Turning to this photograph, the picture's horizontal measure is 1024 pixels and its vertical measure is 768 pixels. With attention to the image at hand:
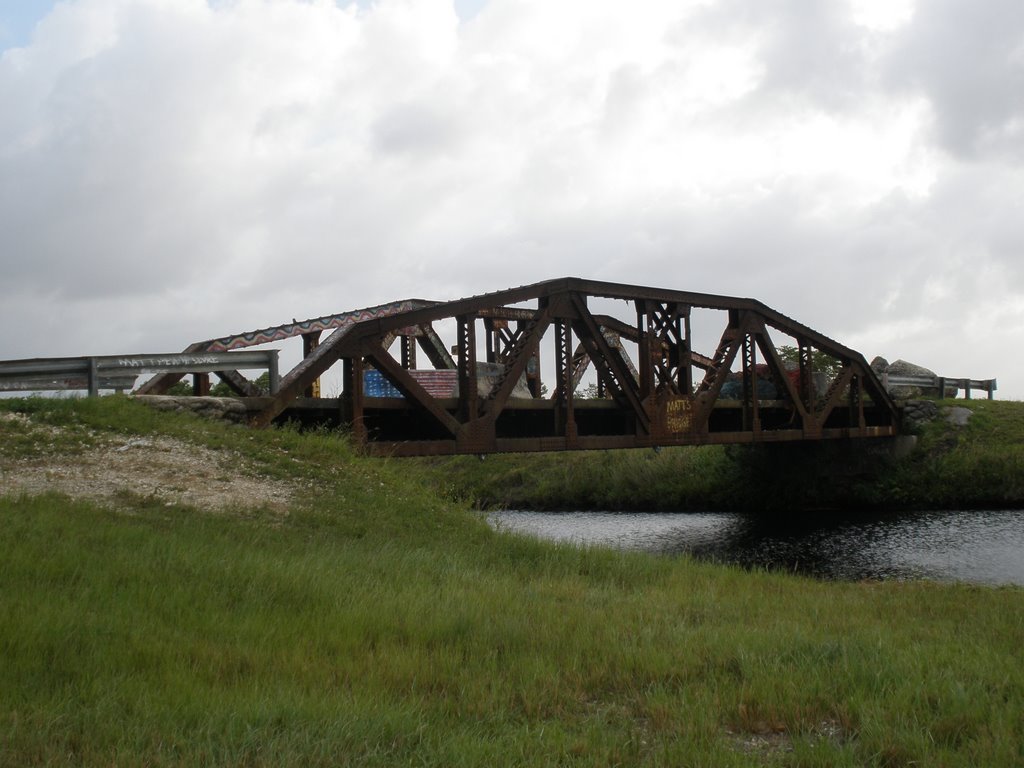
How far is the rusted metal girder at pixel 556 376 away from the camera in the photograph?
16891 mm

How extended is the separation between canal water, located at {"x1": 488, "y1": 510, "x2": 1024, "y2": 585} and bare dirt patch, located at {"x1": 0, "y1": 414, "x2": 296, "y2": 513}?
411 centimetres

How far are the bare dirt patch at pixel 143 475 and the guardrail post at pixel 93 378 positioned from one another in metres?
1.25

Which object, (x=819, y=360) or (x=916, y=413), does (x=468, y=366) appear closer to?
(x=916, y=413)

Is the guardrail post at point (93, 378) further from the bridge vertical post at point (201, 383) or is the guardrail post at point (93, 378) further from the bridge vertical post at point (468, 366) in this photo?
the bridge vertical post at point (468, 366)

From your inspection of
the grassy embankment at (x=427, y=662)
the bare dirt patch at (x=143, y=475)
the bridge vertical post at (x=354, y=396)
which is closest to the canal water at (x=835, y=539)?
the bridge vertical post at (x=354, y=396)

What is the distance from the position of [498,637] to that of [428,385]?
45.1 ft

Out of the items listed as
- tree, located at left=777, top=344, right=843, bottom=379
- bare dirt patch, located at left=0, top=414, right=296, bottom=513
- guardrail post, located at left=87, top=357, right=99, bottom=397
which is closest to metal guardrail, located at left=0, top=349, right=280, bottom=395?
guardrail post, located at left=87, top=357, right=99, bottom=397

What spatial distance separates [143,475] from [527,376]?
13131mm

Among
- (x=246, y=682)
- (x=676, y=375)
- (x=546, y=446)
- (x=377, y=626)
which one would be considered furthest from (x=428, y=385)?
(x=246, y=682)

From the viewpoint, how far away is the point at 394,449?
16.6m

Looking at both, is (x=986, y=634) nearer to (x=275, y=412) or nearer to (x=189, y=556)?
(x=189, y=556)

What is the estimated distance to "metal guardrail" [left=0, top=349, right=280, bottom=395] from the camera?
45.3 ft

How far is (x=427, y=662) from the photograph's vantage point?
20.1 ft

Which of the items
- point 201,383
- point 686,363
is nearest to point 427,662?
point 201,383
